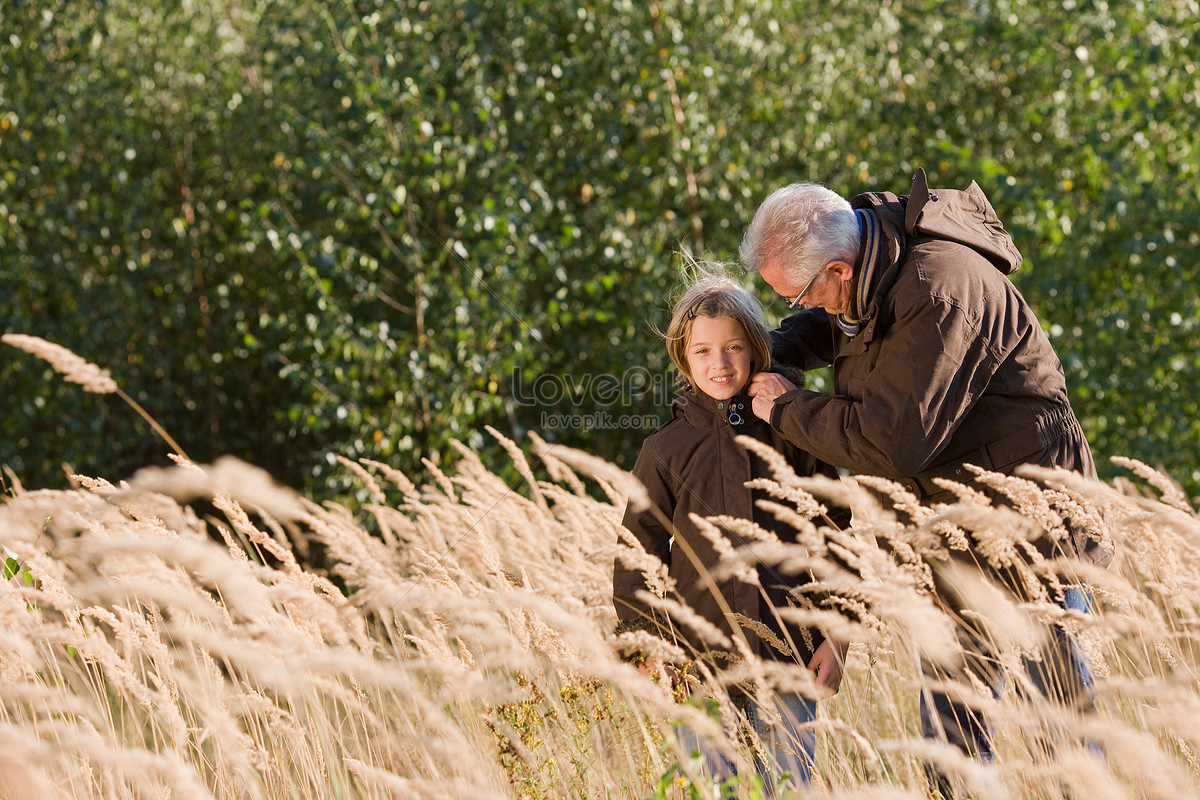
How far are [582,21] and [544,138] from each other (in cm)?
77

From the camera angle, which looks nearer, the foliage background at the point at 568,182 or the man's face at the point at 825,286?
the man's face at the point at 825,286

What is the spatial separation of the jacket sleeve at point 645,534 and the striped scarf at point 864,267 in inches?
23.9

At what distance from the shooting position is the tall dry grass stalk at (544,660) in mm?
1443

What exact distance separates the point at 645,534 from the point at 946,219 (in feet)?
3.56

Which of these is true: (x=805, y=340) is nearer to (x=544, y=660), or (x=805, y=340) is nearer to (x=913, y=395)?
(x=913, y=395)

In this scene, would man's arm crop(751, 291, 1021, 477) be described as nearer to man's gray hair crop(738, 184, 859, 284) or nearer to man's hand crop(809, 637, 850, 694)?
man's gray hair crop(738, 184, 859, 284)

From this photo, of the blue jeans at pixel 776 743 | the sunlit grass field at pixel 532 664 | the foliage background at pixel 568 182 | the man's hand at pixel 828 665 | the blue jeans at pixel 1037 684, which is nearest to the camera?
the sunlit grass field at pixel 532 664

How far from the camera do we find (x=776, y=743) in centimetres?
187

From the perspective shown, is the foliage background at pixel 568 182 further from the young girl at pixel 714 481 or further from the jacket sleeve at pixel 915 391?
the jacket sleeve at pixel 915 391

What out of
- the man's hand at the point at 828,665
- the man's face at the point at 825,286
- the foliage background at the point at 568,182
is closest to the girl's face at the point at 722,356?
the man's face at the point at 825,286

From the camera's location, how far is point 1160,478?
1.83m

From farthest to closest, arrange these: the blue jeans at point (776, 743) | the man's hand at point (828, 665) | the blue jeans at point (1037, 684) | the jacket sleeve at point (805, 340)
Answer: the jacket sleeve at point (805, 340) < the man's hand at point (828, 665) < the blue jeans at point (1037, 684) < the blue jeans at point (776, 743)

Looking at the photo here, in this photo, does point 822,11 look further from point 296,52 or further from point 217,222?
point 217,222

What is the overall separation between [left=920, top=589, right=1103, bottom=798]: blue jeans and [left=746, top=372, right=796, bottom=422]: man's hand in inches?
27.9
